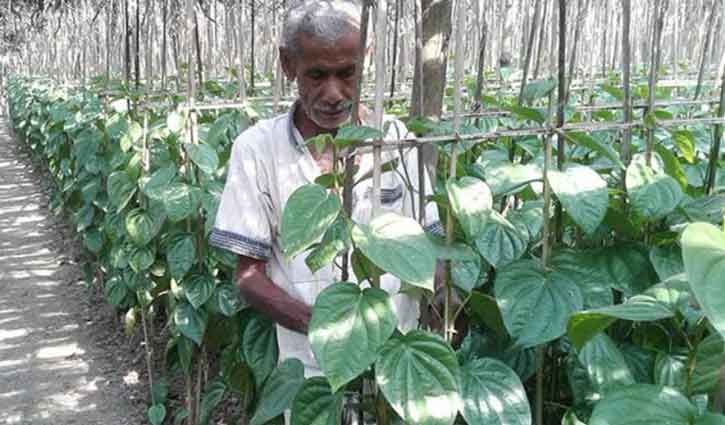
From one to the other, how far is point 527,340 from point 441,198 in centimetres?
24

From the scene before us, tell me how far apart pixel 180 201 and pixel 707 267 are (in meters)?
1.67

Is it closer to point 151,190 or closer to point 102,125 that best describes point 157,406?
point 151,190

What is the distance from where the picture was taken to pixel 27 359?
347cm

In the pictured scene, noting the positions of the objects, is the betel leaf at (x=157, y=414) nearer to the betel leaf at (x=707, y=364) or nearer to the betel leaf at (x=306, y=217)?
the betel leaf at (x=306, y=217)

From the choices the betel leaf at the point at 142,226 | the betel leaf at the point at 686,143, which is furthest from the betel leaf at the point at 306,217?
the betel leaf at the point at 142,226

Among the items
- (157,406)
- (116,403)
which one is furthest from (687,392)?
(116,403)

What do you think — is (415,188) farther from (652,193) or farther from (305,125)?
(652,193)

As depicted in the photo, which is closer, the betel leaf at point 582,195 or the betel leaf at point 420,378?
the betel leaf at point 420,378

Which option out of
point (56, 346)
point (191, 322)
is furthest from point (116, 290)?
point (191, 322)

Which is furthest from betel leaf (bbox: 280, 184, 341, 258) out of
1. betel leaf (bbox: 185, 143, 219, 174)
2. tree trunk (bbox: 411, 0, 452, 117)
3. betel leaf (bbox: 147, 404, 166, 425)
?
betel leaf (bbox: 147, 404, 166, 425)

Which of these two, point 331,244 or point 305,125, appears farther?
point 305,125

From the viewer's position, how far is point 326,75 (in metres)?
1.33

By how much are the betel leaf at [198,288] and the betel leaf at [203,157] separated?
0.33m

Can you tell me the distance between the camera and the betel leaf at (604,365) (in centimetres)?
102
